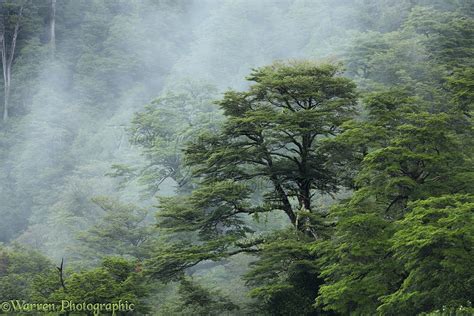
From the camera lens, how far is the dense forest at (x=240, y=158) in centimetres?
1183

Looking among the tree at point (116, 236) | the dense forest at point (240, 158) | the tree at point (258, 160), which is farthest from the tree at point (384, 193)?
the tree at point (116, 236)

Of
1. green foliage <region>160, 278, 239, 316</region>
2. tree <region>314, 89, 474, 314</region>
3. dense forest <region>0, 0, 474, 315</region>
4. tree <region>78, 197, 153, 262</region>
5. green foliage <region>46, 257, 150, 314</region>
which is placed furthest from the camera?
tree <region>78, 197, 153, 262</region>

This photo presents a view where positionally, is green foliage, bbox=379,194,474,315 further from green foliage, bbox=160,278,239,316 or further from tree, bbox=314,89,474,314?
green foliage, bbox=160,278,239,316

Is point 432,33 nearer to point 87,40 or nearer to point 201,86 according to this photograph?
point 201,86

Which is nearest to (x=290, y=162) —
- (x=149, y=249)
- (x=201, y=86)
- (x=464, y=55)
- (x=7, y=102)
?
(x=149, y=249)

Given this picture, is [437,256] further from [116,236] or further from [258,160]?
[116,236]

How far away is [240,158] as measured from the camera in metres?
16.7

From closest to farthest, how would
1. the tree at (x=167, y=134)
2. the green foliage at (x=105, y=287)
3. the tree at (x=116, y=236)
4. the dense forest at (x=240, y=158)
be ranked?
1. the dense forest at (x=240, y=158)
2. the green foliage at (x=105, y=287)
3. the tree at (x=116, y=236)
4. the tree at (x=167, y=134)

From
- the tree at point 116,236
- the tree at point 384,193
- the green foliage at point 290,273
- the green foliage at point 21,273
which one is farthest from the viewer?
the tree at point 116,236

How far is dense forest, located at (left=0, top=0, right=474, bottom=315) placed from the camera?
466 inches

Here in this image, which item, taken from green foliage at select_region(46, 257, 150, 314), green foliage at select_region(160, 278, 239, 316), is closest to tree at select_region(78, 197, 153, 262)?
green foliage at select_region(160, 278, 239, 316)

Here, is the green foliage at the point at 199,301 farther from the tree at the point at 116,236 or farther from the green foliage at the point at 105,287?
the tree at the point at 116,236

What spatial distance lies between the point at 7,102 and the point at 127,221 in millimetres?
36103

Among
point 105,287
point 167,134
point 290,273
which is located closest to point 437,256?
point 290,273
